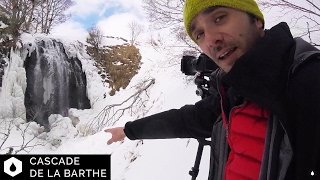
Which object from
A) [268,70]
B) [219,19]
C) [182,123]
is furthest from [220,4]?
[182,123]

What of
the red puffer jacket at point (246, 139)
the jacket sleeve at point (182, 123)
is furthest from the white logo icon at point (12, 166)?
the red puffer jacket at point (246, 139)

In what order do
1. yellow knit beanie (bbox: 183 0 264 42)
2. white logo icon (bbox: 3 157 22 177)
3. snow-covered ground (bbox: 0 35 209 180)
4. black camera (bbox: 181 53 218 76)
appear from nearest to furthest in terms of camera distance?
yellow knit beanie (bbox: 183 0 264 42), black camera (bbox: 181 53 218 76), white logo icon (bbox: 3 157 22 177), snow-covered ground (bbox: 0 35 209 180)

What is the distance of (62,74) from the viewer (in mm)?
9891

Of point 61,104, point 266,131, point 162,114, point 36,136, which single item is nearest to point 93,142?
point 36,136

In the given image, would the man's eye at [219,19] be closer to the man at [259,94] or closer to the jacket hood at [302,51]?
the man at [259,94]

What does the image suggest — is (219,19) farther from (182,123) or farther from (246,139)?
(182,123)

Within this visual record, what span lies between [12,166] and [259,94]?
81.3 inches

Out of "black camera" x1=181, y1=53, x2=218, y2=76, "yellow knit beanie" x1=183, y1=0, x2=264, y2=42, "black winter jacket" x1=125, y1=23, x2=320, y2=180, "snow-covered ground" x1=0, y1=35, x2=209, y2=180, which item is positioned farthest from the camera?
"snow-covered ground" x1=0, y1=35, x2=209, y2=180

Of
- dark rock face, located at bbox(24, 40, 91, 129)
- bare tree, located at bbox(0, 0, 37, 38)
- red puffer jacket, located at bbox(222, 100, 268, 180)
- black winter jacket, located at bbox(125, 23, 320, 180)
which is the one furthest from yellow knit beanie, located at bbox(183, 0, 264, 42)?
bare tree, located at bbox(0, 0, 37, 38)

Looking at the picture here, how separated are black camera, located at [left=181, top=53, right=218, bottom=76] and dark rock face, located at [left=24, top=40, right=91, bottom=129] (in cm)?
827

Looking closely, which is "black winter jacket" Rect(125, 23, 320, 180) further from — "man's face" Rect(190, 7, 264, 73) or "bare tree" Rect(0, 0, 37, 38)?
"bare tree" Rect(0, 0, 37, 38)

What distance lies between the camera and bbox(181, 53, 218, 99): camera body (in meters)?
1.23

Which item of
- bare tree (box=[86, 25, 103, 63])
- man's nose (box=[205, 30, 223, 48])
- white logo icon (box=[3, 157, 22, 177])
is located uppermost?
bare tree (box=[86, 25, 103, 63])

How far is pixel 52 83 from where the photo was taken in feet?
31.6
